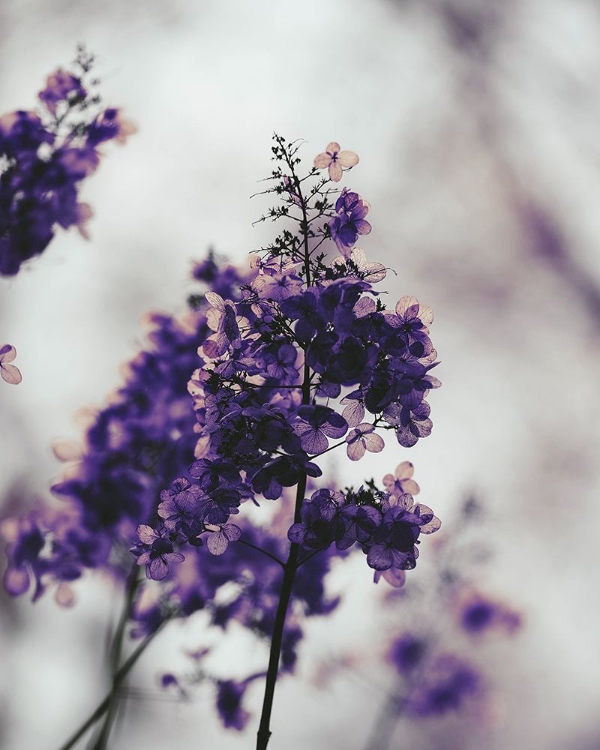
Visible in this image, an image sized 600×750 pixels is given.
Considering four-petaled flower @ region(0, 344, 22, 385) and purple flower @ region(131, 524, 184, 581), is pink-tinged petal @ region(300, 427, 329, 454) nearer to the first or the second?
purple flower @ region(131, 524, 184, 581)

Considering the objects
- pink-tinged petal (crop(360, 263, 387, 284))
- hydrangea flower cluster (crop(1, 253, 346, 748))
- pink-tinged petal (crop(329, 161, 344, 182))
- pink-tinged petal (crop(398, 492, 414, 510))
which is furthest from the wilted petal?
hydrangea flower cluster (crop(1, 253, 346, 748))

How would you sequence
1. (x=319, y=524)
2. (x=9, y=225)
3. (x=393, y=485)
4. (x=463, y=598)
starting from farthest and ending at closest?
(x=463, y=598) < (x=9, y=225) < (x=393, y=485) < (x=319, y=524)

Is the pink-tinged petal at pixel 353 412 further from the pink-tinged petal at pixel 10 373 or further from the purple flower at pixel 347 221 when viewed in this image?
the pink-tinged petal at pixel 10 373

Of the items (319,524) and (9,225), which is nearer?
(319,524)

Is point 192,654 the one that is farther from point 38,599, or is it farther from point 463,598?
point 463,598

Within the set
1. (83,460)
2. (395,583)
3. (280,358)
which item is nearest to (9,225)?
(83,460)

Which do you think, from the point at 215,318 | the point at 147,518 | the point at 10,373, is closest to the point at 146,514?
the point at 147,518

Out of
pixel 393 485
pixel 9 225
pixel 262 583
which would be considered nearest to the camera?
pixel 393 485
